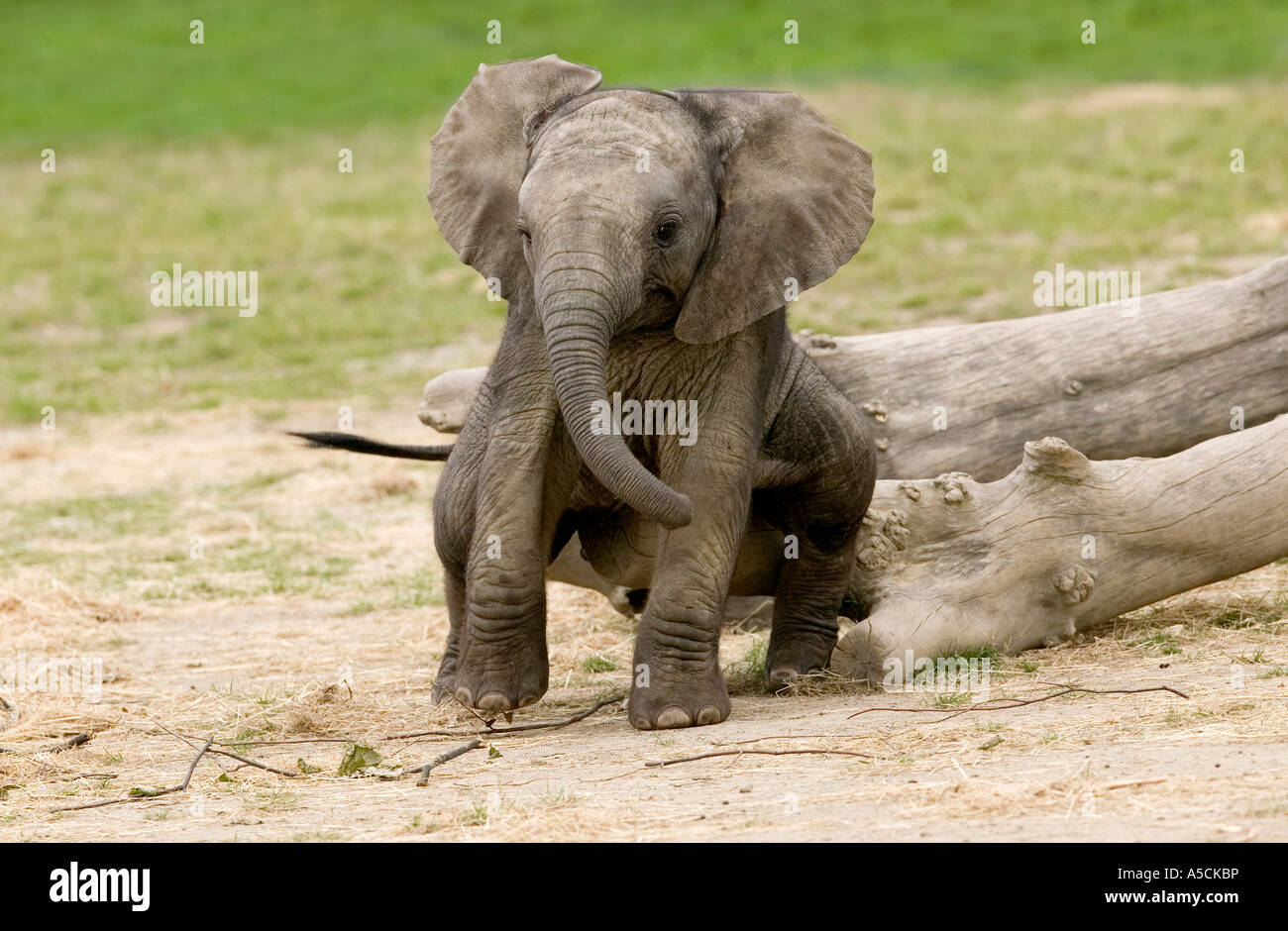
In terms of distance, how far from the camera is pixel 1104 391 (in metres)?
8.68

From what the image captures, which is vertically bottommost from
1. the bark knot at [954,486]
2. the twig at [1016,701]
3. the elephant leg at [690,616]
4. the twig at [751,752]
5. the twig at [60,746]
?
the twig at [60,746]

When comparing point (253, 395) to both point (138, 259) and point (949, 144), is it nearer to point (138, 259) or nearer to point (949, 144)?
point (138, 259)

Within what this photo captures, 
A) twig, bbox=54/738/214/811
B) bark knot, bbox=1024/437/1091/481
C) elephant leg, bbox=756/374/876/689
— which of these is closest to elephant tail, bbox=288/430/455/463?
elephant leg, bbox=756/374/876/689

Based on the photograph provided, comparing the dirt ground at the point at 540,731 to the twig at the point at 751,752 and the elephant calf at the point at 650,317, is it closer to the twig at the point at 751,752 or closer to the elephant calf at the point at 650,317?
the twig at the point at 751,752

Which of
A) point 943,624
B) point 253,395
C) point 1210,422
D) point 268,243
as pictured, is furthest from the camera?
point 268,243

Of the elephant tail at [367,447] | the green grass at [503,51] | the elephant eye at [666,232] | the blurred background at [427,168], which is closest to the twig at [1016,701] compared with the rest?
the elephant eye at [666,232]

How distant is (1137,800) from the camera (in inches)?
195

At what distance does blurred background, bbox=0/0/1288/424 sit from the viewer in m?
17.6

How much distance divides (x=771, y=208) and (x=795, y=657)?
1937 mm

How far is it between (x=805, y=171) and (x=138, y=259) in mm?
16445

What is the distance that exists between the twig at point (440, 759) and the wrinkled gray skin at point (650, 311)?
429 millimetres

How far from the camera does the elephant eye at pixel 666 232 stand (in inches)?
253

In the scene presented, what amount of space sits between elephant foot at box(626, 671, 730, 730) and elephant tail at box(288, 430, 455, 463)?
1867 millimetres
